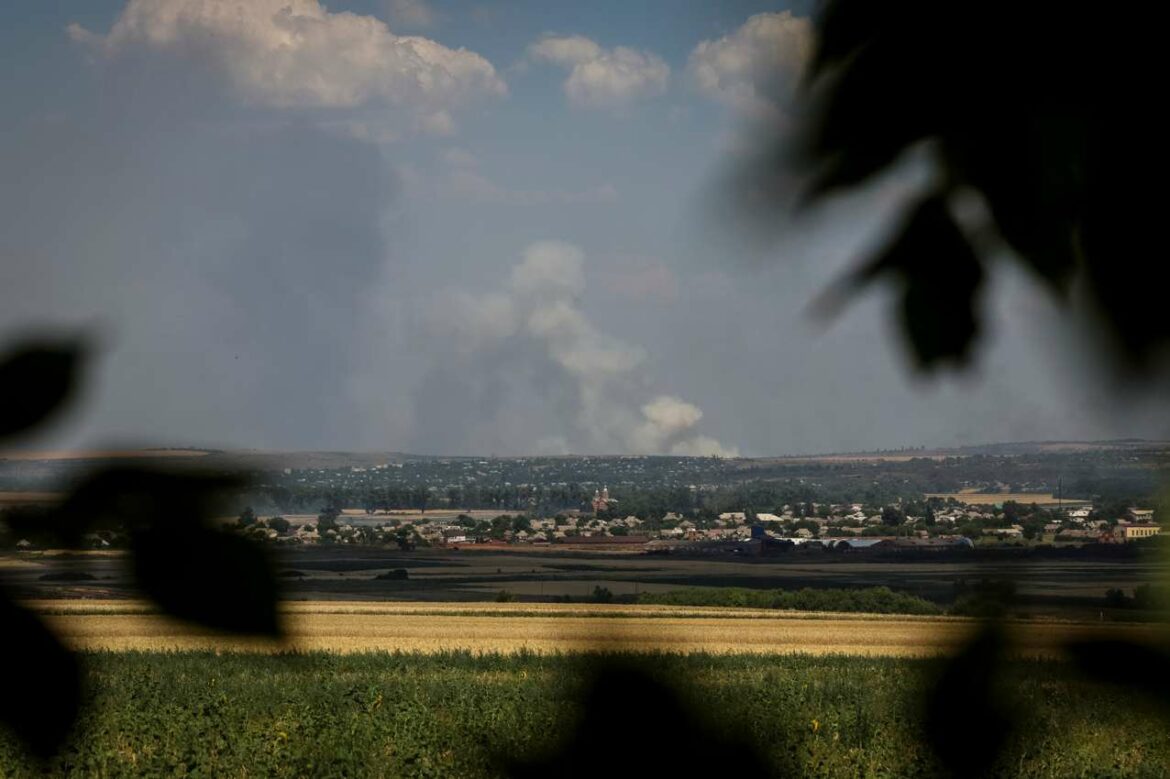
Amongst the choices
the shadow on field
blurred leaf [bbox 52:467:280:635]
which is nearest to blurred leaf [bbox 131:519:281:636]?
blurred leaf [bbox 52:467:280:635]

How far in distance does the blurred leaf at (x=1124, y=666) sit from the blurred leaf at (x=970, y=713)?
0.22 ft

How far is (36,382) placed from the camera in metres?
0.97

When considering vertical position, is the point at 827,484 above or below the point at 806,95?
below

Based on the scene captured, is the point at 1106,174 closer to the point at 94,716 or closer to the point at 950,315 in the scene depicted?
the point at 950,315

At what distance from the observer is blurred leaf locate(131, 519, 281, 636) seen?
0.94 meters

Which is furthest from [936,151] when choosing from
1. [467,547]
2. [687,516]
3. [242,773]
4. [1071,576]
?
[242,773]

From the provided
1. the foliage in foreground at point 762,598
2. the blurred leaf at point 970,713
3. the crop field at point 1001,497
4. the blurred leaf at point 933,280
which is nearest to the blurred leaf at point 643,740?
the blurred leaf at point 970,713

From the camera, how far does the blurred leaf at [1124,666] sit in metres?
1.08

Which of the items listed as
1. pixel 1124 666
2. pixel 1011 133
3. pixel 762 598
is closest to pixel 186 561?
pixel 1011 133

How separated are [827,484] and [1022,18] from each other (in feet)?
3.33

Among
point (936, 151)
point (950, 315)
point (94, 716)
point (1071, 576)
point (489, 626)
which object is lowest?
point (489, 626)

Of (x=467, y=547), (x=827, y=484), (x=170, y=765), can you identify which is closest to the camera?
A: (x=827, y=484)

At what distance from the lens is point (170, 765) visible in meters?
16.4

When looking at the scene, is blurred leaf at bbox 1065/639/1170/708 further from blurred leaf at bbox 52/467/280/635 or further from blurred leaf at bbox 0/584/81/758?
blurred leaf at bbox 0/584/81/758
